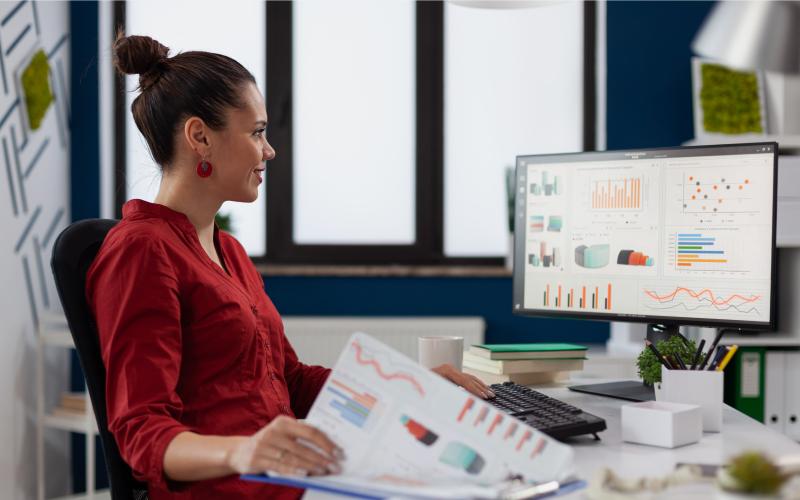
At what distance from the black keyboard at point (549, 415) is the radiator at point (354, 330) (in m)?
1.86

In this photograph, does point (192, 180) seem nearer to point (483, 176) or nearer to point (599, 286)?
point (599, 286)

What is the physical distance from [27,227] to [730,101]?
99.5 inches

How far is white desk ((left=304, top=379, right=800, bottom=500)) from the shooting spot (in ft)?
3.34

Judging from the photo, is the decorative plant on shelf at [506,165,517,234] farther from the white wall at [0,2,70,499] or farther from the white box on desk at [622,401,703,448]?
the white box on desk at [622,401,703,448]

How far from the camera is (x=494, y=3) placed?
179cm

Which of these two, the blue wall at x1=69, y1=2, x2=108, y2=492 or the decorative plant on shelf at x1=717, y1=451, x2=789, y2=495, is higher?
the blue wall at x1=69, y1=2, x2=108, y2=492

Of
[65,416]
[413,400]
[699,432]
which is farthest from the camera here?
[65,416]

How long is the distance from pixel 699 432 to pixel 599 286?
0.49 meters

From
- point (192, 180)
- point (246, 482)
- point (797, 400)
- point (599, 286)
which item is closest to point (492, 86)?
point (797, 400)

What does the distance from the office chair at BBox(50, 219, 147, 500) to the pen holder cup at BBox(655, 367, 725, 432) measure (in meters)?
0.80

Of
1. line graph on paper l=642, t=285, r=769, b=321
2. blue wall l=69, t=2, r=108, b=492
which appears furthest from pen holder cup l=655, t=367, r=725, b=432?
blue wall l=69, t=2, r=108, b=492

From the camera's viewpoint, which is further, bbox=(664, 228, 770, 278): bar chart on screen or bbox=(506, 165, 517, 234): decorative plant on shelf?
bbox=(506, 165, 517, 234): decorative plant on shelf

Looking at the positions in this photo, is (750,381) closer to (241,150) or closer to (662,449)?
(662,449)

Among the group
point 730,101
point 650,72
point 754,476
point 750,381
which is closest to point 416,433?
point 754,476
